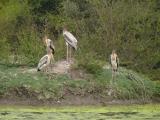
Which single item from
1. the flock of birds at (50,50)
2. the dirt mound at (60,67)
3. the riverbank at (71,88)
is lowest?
the riverbank at (71,88)

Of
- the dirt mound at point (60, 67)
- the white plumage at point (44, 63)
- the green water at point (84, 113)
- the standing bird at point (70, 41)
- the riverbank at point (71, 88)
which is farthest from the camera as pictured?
the standing bird at point (70, 41)

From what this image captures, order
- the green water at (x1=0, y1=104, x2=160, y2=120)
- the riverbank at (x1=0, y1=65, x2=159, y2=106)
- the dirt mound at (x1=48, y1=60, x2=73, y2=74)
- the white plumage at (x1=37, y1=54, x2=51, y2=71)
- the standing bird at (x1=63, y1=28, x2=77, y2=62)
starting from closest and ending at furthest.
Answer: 1. the green water at (x1=0, y1=104, x2=160, y2=120)
2. the riverbank at (x1=0, y1=65, x2=159, y2=106)
3. the white plumage at (x1=37, y1=54, x2=51, y2=71)
4. the dirt mound at (x1=48, y1=60, x2=73, y2=74)
5. the standing bird at (x1=63, y1=28, x2=77, y2=62)

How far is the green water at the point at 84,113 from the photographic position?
19312mm

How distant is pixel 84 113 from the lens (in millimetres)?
21031

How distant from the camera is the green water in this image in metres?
19.3

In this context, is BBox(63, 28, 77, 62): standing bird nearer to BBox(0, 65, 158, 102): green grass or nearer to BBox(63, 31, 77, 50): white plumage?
BBox(63, 31, 77, 50): white plumage

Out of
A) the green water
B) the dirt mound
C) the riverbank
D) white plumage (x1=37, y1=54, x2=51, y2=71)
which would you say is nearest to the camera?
the green water

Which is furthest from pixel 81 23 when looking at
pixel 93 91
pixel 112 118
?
pixel 112 118

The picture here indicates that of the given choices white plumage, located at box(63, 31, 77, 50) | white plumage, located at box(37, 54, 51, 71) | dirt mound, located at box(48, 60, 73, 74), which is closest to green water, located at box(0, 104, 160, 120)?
white plumage, located at box(37, 54, 51, 71)

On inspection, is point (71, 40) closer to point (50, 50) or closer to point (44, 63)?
point (50, 50)

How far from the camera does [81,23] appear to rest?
3453cm

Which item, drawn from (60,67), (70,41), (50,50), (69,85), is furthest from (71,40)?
(69,85)

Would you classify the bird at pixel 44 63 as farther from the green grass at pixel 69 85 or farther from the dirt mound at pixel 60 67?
the dirt mound at pixel 60 67

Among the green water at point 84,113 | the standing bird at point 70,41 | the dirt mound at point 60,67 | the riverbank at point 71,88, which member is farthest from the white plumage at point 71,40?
the green water at point 84,113
